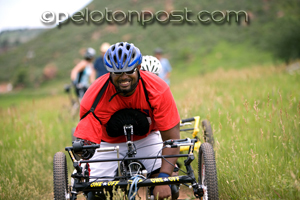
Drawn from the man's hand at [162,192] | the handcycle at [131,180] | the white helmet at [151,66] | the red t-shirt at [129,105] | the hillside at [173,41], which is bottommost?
the man's hand at [162,192]

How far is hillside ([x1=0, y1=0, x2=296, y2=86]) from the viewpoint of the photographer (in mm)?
37500

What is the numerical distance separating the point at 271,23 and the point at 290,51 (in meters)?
19.0

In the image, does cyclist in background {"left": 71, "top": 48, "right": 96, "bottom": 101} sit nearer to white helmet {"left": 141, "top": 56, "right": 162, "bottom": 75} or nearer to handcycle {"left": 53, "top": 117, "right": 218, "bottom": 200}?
white helmet {"left": 141, "top": 56, "right": 162, "bottom": 75}

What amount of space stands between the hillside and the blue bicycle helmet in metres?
28.7

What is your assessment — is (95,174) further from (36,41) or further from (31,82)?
(36,41)

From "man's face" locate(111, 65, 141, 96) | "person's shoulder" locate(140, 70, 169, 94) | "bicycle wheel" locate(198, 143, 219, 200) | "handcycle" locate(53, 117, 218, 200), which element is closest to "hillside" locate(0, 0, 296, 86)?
"person's shoulder" locate(140, 70, 169, 94)

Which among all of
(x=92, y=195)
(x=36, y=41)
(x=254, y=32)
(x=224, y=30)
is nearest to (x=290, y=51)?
(x=254, y=32)

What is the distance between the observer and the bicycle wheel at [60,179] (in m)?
2.78

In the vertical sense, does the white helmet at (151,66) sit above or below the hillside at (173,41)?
below

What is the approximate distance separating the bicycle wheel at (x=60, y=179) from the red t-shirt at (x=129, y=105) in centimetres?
34

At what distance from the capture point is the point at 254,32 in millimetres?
40812

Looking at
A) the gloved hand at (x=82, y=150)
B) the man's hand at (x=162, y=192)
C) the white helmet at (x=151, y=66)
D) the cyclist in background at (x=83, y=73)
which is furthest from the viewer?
the cyclist in background at (x=83, y=73)

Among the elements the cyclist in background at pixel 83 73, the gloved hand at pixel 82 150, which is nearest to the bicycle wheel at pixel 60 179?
the gloved hand at pixel 82 150

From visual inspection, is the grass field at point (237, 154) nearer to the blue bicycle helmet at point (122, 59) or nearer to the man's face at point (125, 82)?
the man's face at point (125, 82)
